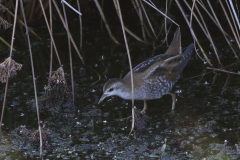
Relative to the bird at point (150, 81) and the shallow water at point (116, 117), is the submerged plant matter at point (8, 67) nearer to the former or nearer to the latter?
the shallow water at point (116, 117)

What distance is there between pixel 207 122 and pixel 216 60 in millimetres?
1981

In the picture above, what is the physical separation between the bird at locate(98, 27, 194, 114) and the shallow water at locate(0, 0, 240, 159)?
0.85 feet

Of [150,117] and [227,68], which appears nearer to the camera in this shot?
[150,117]

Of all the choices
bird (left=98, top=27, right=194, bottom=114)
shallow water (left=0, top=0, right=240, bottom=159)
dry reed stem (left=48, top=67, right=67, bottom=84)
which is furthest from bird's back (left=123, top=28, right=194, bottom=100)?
dry reed stem (left=48, top=67, right=67, bottom=84)

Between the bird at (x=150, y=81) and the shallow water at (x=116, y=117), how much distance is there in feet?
0.85

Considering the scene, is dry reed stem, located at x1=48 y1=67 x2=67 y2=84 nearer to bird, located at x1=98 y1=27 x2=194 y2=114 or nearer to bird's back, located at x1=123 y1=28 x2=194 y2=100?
bird, located at x1=98 y1=27 x2=194 y2=114

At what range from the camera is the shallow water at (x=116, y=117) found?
3.95 m

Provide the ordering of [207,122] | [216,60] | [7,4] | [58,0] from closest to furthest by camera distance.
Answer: [207,122]
[216,60]
[7,4]
[58,0]

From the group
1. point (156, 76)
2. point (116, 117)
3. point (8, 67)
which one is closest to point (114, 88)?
point (116, 117)

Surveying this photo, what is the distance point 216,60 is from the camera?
6.16m

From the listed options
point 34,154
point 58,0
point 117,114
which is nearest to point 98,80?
point 117,114

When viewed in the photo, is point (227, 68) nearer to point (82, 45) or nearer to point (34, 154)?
point (82, 45)

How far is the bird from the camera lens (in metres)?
4.72

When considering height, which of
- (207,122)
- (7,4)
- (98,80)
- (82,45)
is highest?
(7,4)
